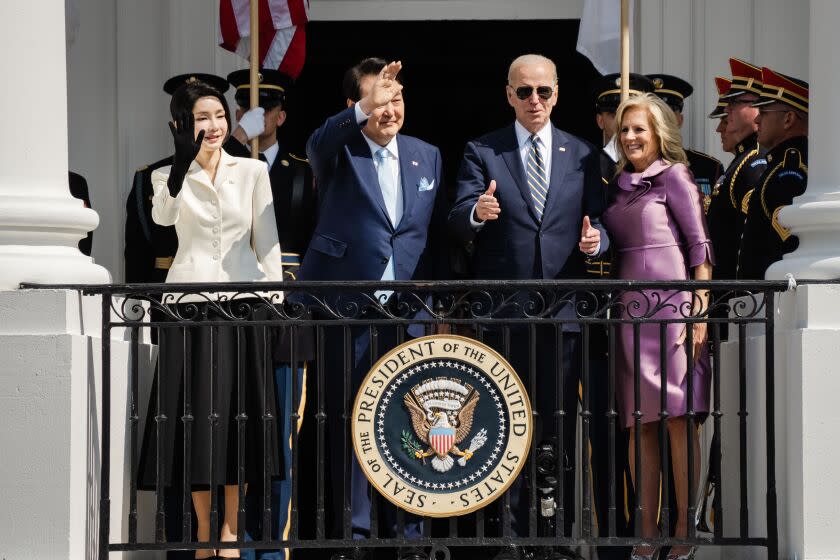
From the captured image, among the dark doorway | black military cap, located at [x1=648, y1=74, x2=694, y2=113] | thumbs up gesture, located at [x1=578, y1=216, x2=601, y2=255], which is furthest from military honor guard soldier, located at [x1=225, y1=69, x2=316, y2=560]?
black military cap, located at [x1=648, y1=74, x2=694, y2=113]

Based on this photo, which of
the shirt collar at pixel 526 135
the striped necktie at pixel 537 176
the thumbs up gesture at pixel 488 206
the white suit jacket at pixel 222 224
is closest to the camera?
the thumbs up gesture at pixel 488 206

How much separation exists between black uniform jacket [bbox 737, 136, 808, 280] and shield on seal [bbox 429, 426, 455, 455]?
1815mm

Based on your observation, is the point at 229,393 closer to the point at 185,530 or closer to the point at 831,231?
the point at 185,530

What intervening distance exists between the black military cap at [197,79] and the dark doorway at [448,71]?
1315 millimetres

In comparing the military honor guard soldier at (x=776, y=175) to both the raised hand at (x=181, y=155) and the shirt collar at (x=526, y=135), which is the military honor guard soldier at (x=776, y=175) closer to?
the shirt collar at (x=526, y=135)

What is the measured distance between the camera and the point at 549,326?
22.1 ft

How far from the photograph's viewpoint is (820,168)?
6.60 metres

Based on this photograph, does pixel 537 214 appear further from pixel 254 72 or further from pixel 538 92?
pixel 254 72

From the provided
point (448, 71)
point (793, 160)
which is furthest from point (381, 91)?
point (448, 71)

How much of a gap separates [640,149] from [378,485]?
1920mm

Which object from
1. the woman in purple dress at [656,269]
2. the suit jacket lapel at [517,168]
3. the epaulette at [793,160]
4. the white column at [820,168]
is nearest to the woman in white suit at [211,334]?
the suit jacket lapel at [517,168]

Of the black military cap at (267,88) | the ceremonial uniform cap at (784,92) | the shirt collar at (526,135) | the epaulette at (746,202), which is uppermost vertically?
the black military cap at (267,88)

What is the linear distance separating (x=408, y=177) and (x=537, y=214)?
591 millimetres

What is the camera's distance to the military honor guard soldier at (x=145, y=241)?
7957 mm
